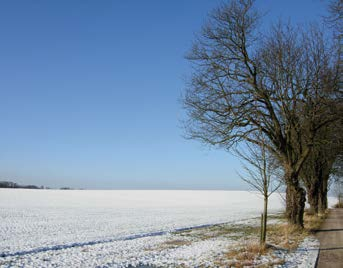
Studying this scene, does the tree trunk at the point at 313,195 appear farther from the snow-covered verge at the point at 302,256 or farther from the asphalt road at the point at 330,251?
the snow-covered verge at the point at 302,256

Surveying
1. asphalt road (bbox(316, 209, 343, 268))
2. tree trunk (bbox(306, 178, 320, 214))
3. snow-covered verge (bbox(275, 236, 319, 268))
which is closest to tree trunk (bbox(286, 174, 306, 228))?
asphalt road (bbox(316, 209, 343, 268))

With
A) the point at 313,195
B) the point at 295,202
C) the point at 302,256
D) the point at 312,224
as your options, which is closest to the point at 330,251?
the point at 302,256

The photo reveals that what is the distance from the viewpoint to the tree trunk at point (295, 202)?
1944 centimetres

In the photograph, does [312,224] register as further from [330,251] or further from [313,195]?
[313,195]

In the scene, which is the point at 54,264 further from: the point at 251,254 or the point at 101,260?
the point at 251,254

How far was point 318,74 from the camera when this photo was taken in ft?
57.6

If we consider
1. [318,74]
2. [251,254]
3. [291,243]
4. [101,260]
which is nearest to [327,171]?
[318,74]

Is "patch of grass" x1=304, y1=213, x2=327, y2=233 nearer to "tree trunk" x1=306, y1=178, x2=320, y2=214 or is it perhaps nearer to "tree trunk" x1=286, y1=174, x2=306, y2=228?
"tree trunk" x1=286, y1=174, x2=306, y2=228

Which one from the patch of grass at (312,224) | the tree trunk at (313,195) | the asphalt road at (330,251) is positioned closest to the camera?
the asphalt road at (330,251)

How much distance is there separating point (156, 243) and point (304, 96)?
35.4ft

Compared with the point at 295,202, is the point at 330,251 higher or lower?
lower

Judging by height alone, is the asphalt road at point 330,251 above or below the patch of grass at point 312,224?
above

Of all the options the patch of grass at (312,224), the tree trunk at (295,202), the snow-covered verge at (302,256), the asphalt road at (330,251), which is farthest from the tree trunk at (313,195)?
the snow-covered verge at (302,256)

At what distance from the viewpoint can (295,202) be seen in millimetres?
19516
